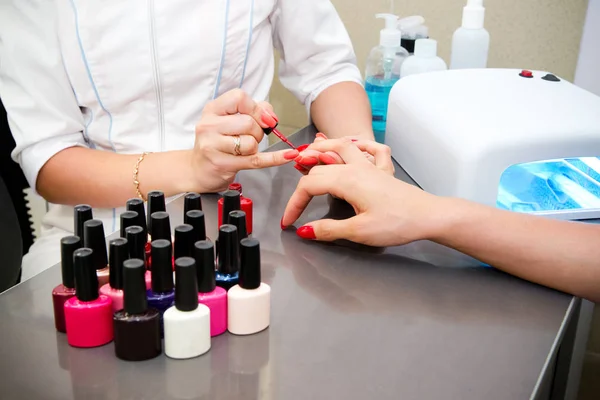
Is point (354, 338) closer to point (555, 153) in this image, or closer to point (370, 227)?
point (370, 227)

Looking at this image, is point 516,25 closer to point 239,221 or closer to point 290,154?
point 290,154

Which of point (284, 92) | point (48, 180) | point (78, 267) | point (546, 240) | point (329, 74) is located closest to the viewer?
point (78, 267)

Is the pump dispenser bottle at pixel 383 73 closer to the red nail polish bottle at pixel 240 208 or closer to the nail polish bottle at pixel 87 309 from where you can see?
the red nail polish bottle at pixel 240 208

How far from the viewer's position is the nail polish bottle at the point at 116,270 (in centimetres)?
59

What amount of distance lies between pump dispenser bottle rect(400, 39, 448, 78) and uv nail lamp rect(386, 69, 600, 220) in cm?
14

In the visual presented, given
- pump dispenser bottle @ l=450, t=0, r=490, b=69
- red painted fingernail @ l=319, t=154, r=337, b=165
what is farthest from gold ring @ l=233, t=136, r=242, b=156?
pump dispenser bottle @ l=450, t=0, r=490, b=69

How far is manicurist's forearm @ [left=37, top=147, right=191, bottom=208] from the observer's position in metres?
0.98

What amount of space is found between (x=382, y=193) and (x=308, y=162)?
0.53 ft

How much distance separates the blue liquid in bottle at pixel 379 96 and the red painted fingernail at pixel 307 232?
572mm

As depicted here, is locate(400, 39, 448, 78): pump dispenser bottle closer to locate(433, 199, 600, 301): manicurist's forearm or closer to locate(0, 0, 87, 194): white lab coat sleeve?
locate(433, 199, 600, 301): manicurist's forearm

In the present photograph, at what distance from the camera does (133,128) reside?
1.10 meters

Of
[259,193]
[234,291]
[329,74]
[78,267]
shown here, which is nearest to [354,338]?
[234,291]

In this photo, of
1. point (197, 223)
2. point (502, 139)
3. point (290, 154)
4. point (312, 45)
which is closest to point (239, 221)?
point (197, 223)

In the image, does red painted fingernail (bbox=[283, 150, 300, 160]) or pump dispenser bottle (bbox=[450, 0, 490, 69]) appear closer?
red painted fingernail (bbox=[283, 150, 300, 160])
